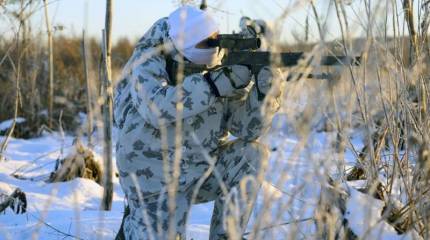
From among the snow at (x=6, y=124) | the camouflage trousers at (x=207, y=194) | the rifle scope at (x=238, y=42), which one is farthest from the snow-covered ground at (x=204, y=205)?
the snow at (x=6, y=124)

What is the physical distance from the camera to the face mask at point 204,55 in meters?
2.35

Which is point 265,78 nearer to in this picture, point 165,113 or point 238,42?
point 238,42

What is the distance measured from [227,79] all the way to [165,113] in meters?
0.22

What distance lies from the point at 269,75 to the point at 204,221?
1.14 meters

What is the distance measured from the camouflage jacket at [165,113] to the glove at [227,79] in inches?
Answer: 0.9

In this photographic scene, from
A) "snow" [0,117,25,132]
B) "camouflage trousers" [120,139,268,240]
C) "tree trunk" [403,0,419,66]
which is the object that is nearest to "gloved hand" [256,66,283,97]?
"camouflage trousers" [120,139,268,240]

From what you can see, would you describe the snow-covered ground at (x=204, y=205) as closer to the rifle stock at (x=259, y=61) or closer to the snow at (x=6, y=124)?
the rifle stock at (x=259, y=61)

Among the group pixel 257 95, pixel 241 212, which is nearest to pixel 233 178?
pixel 257 95

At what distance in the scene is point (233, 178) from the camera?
2527 millimetres

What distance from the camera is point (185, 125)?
2432mm

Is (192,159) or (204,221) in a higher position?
(192,159)

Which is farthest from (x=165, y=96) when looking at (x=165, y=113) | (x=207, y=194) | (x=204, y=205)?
(x=204, y=205)

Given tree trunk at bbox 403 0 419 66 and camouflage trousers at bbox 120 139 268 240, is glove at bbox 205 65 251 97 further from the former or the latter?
tree trunk at bbox 403 0 419 66

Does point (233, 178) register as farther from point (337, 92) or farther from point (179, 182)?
point (337, 92)
